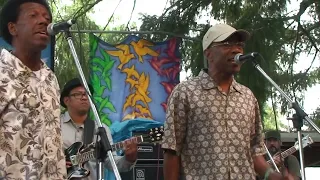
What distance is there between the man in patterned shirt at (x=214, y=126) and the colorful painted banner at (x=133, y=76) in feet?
9.83

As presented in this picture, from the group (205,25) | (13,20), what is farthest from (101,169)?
(205,25)

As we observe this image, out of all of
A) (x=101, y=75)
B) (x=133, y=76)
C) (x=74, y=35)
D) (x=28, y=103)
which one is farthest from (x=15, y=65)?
(x=74, y=35)

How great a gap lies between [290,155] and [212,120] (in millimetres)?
3538

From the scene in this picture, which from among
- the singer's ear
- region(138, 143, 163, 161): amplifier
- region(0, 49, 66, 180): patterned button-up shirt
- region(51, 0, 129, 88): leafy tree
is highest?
region(51, 0, 129, 88): leafy tree

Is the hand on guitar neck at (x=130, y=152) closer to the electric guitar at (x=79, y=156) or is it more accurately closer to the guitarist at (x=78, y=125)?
the guitarist at (x=78, y=125)

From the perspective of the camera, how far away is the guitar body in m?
4.06

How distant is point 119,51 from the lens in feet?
21.3

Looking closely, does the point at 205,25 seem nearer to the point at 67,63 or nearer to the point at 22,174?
the point at 67,63

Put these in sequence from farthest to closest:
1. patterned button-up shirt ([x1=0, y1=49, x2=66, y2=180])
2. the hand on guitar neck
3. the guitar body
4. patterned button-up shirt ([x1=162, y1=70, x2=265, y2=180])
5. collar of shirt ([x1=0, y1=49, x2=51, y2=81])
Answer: the guitar body < the hand on guitar neck < patterned button-up shirt ([x1=162, y1=70, x2=265, y2=180]) < collar of shirt ([x1=0, y1=49, x2=51, y2=81]) < patterned button-up shirt ([x1=0, y1=49, x2=66, y2=180])

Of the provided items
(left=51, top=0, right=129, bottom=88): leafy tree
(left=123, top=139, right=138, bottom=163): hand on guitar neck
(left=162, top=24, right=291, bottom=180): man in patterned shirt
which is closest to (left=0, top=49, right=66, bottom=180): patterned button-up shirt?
(left=162, top=24, right=291, bottom=180): man in patterned shirt

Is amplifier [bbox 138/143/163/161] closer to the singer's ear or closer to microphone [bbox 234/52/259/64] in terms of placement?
microphone [bbox 234/52/259/64]

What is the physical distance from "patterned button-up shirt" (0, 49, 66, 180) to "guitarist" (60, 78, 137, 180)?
57.6 inches

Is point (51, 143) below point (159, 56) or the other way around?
below

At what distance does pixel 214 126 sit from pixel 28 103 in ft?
3.45
